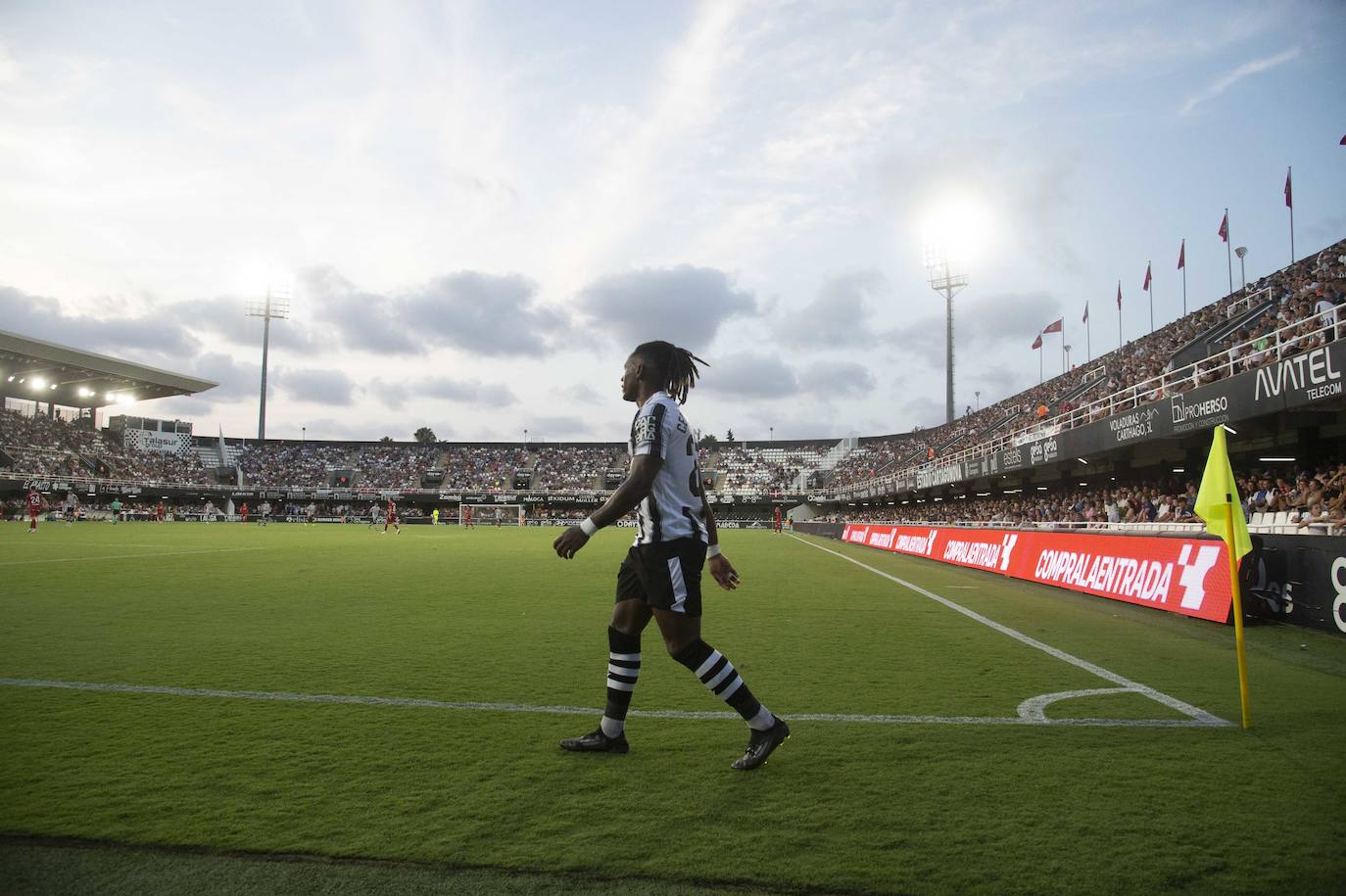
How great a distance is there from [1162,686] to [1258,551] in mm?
5622

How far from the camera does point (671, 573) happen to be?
4.11 meters

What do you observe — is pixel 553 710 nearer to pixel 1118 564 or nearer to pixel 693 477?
pixel 693 477

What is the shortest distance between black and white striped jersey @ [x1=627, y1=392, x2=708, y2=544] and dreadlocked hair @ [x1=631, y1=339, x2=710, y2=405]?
0.85 feet

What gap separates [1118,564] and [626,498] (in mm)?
11813

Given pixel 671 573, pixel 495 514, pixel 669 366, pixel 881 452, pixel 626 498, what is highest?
pixel 881 452

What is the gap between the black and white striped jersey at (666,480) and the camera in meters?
4.17

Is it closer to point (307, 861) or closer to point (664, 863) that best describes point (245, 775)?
point (307, 861)

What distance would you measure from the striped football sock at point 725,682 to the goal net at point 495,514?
7672 cm

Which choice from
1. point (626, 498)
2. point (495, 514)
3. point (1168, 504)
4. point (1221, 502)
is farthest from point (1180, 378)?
point (495, 514)

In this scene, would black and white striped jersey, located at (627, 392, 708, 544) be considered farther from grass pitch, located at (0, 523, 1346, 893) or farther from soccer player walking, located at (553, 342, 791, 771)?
grass pitch, located at (0, 523, 1346, 893)

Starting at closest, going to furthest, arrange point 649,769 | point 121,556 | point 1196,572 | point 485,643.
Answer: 1. point 649,769
2. point 485,643
3. point 1196,572
4. point 121,556

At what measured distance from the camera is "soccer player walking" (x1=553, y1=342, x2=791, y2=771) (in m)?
4.08

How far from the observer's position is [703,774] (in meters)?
3.93

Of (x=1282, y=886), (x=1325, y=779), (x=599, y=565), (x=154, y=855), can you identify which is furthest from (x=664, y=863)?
(x=599, y=565)
